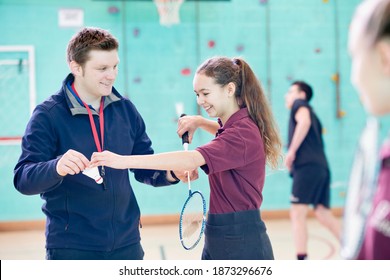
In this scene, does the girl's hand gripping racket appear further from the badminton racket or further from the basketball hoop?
the basketball hoop

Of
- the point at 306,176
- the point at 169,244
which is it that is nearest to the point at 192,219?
the point at 306,176

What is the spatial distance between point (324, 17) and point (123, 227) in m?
3.99

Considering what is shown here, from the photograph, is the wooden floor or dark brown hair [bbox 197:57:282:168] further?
the wooden floor

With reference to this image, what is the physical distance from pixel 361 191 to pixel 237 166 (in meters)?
0.87

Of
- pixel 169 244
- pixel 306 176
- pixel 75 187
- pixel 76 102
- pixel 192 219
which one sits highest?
pixel 76 102

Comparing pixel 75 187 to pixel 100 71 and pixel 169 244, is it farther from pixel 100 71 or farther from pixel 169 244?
pixel 169 244

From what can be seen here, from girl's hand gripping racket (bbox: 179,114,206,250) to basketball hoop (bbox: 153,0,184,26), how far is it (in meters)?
3.13

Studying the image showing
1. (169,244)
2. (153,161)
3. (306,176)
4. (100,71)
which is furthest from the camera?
(169,244)

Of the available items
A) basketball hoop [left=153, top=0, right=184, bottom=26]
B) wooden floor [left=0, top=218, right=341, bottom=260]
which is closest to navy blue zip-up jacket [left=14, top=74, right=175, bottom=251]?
wooden floor [left=0, top=218, right=341, bottom=260]

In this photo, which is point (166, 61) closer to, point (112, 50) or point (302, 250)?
point (302, 250)

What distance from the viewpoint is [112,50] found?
179 centimetres

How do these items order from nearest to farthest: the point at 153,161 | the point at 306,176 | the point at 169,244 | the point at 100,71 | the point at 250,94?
the point at 153,161, the point at 100,71, the point at 250,94, the point at 306,176, the point at 169,244

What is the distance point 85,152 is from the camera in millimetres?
1742

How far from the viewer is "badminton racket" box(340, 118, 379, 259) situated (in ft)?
3.02
